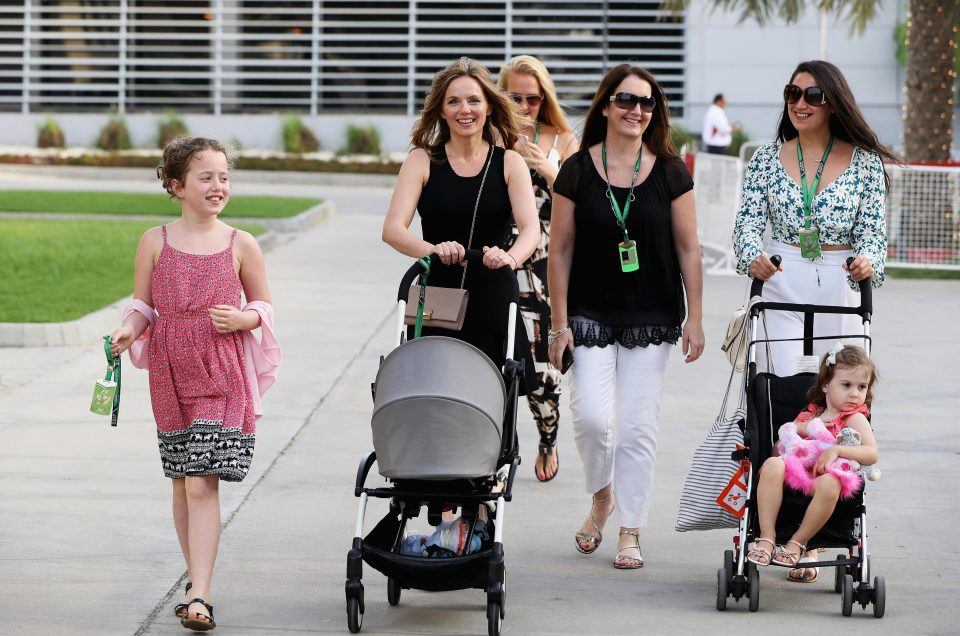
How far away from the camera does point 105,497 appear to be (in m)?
6.68

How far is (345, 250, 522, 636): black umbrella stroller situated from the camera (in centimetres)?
475

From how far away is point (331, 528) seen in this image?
630 centimetres

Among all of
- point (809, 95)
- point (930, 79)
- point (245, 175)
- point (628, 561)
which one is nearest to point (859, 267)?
point (809, 95)

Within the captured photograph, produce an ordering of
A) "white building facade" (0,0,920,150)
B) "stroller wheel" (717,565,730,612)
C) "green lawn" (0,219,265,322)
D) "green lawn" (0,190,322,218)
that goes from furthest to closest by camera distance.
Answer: "white building facade" (0,0,920,150), "green lawn" (0,190,322,218), "green lawn" (0,219,265,322), "stroller wheel" (717,565,730,612)

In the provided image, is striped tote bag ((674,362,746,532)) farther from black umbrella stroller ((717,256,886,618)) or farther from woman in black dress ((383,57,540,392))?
woman in black dress ((383,57,540,392))

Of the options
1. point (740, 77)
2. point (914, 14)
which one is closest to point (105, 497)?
point (914, 14)

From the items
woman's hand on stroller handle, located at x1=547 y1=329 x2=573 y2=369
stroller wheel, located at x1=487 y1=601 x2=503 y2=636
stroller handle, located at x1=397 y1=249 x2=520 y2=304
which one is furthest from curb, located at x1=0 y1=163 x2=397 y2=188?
stroller wheel, located at x1=487 y1=601 x2=503 y2=636

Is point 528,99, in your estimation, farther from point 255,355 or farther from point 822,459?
point 822,459

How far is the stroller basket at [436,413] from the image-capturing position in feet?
15.6

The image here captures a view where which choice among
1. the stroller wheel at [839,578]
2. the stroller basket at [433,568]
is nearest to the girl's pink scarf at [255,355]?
the stroller basket at [433,568]

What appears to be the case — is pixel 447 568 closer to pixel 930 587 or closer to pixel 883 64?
pixel 930 587

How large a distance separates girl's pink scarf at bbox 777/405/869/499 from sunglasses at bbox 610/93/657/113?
1.35 metres

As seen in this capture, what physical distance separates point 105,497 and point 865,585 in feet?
11.3

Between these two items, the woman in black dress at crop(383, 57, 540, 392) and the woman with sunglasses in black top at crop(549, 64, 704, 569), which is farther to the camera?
the woman with sunglasses in black top at crop(549, 64, 704, 569)
